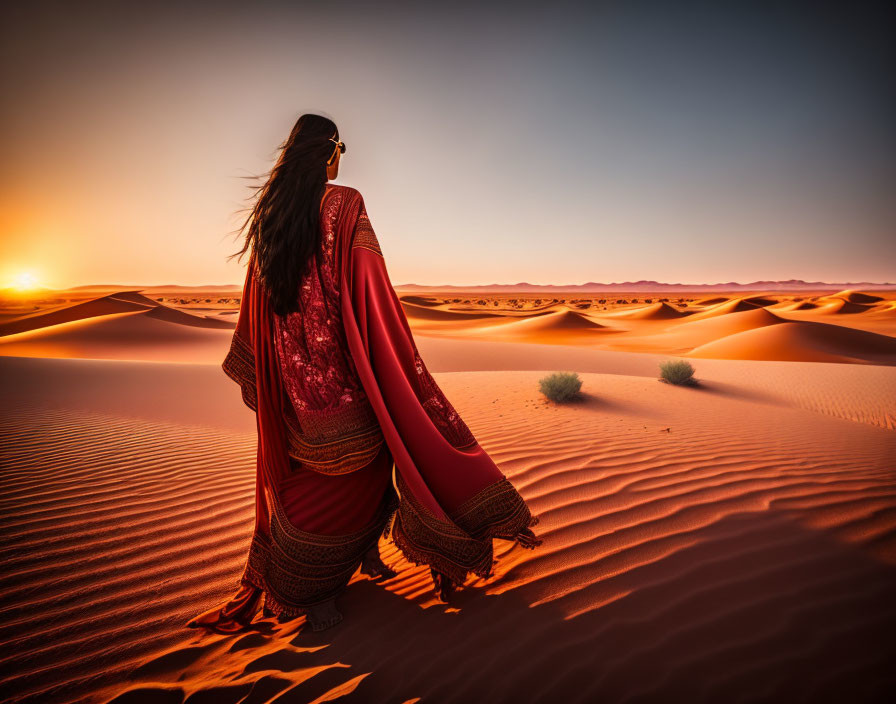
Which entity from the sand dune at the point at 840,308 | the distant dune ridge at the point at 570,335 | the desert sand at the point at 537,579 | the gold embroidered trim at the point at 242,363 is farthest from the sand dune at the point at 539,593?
the sand dune at the point at 840,308

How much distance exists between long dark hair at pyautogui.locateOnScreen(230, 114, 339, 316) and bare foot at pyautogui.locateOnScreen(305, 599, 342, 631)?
59.9 inches

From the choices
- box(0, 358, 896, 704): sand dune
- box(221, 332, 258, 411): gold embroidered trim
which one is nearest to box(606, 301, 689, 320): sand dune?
box(0, 358, 896, 704): sand dune

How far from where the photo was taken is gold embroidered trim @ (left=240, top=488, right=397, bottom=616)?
1954 millimetres

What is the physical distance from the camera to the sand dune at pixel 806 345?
15.1 metres

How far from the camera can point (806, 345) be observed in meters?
16.2

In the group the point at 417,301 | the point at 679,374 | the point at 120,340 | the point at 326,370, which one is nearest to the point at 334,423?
the point at 326,370

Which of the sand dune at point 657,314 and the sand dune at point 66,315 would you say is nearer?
the sand dune at point 66,315

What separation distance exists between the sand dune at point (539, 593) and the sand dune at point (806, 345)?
1401cm

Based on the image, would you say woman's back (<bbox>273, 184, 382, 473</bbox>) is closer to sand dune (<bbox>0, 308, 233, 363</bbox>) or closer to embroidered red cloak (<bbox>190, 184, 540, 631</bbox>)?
embroidered red cloak (<bbox>190, 184, 540, 631</bbox>)

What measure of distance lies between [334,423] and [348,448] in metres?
0.14

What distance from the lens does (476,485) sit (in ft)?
6.63

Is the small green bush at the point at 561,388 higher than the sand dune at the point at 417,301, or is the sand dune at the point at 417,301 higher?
the sand dune at the point at 417,301

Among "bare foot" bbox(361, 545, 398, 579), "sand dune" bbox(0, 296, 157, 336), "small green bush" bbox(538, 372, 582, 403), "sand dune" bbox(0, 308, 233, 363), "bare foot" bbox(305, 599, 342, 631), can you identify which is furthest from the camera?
"sand dune" bbox(0, 296, 157, 336)

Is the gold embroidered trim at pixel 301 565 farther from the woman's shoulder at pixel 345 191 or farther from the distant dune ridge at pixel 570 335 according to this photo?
the distant dune ridge at pixel 570 335
